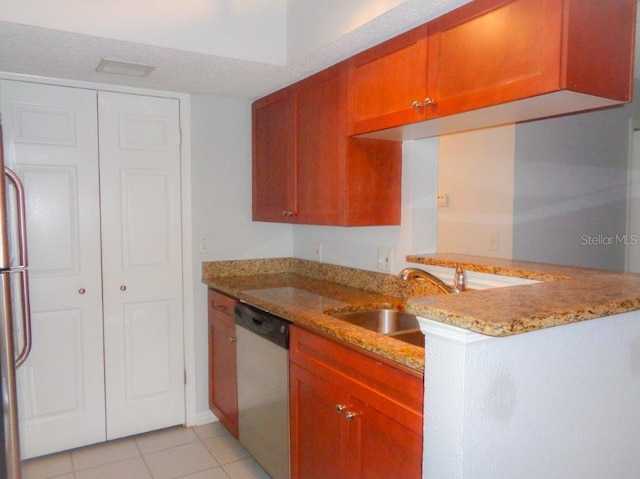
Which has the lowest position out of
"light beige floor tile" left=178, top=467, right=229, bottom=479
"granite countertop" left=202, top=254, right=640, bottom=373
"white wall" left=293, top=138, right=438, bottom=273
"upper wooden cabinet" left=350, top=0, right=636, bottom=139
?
"light beige floor tile" left=178, top=467, right=229, bottom=479

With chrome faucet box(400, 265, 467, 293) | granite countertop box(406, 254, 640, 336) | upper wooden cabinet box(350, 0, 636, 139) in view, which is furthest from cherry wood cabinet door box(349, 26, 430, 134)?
granite countertop box(406, 254, 640, 336)

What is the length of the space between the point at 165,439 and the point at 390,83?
7.52ft

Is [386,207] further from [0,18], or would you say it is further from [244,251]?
[0,18]

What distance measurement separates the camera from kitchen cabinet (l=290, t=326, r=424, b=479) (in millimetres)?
1383

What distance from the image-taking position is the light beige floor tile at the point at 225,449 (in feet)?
8.40

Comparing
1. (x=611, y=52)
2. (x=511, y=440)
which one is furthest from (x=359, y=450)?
(x=611, y=52)

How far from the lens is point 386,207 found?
2.26m

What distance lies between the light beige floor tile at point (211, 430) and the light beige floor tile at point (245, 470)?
1.12 ft

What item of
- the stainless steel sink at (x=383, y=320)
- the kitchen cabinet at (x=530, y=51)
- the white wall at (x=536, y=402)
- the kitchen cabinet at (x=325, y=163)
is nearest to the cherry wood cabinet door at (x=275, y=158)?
the kitchen cabinet at (x=325, y=163)

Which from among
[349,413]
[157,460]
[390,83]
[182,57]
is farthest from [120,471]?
[390,83]

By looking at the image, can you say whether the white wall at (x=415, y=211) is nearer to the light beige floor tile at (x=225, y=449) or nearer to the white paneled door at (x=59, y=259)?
the light beige floor tile at (x=225, y=449)

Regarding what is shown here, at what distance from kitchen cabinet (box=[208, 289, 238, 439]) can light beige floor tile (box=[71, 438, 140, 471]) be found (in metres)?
0.49

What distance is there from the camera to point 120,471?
95.5 inches

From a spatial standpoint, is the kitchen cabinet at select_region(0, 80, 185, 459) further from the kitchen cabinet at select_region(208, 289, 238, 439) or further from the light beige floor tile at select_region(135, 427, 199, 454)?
the kitchen cabinet at select_region(208, 289, 238, 439)
